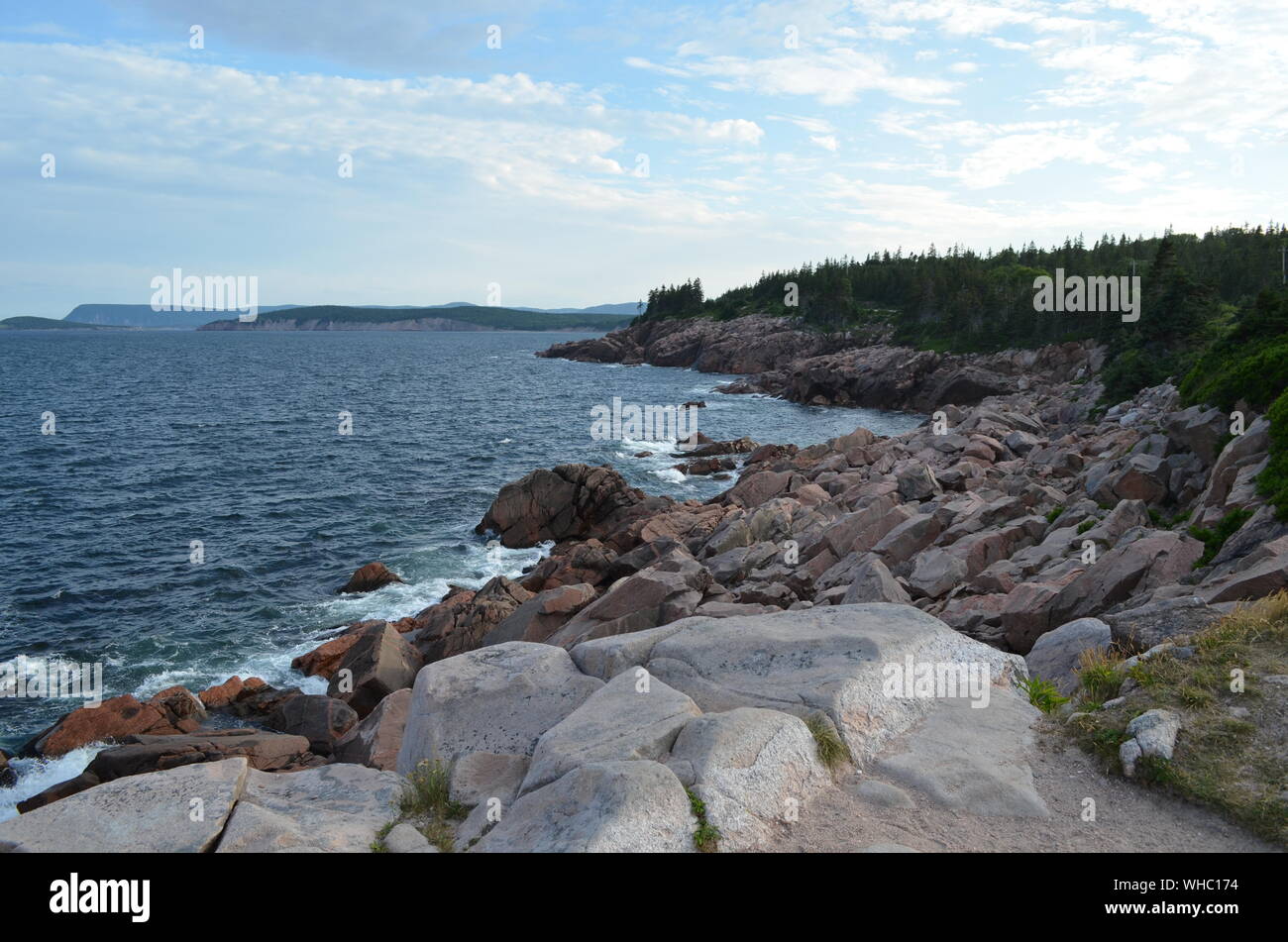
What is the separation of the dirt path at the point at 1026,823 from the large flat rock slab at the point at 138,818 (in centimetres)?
580

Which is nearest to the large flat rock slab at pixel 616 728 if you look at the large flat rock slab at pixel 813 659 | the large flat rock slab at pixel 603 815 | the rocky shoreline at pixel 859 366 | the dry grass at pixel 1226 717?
the large flat rock slab at pixel 603 815

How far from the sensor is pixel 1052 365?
241 feet

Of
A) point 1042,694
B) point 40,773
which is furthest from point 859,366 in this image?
point 40,773

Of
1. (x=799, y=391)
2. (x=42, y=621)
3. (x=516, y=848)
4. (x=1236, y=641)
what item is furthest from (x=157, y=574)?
(x=799, y=391)

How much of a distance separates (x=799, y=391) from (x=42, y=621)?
75.5 meters

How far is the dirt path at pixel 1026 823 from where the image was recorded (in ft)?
24.3

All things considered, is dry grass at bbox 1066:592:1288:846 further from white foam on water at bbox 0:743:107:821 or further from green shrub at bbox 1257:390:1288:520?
white foam on water at bbox 0:743:107:821

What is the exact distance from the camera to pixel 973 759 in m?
Answer: 8.82

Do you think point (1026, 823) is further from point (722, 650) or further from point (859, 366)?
point (859, 366)

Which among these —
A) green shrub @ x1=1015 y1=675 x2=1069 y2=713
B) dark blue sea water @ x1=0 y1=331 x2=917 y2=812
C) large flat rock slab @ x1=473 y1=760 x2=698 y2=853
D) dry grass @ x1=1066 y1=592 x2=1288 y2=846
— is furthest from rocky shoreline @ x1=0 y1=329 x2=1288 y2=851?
dark blue sea water @ x1=0 y1=331 x2=917 y2=812

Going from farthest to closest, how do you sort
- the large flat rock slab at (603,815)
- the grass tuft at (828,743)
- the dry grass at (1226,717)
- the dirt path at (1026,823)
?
1. the grass tuft at (828,743)
2. the dry grass at (1226,717)
3. the dirt path at (1026,823)
4. the large flat rock slab at (603,815)

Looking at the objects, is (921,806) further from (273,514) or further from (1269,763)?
(273,514)

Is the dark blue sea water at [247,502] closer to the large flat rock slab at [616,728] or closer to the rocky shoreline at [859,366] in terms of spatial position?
the rocky shoreline at [859,366]

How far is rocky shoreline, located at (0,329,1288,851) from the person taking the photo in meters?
8.06
